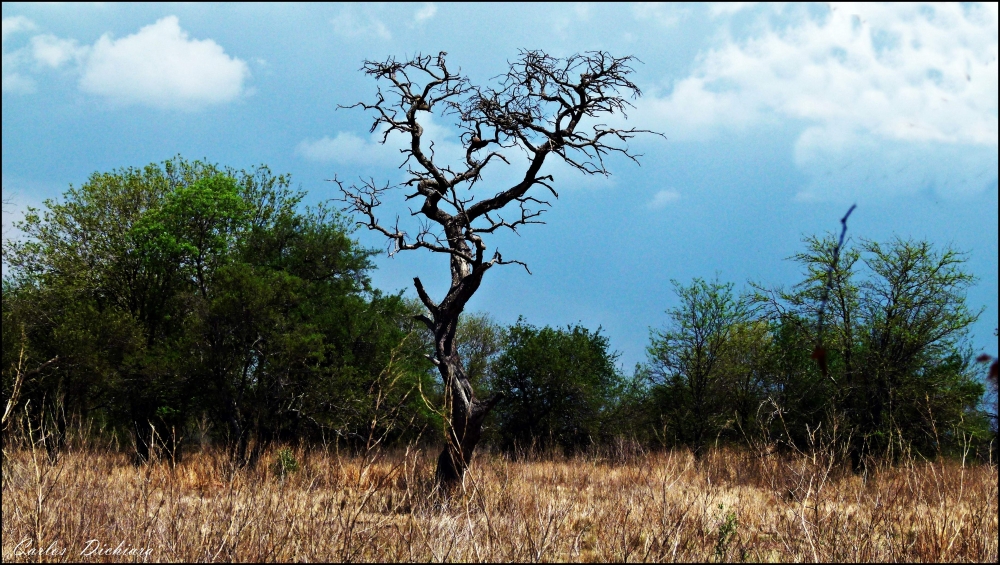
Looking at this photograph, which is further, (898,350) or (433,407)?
(898,350)

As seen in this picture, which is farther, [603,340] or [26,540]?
[603,340]

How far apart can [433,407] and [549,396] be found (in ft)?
51.7

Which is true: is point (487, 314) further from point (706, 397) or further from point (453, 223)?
point (453, 223)

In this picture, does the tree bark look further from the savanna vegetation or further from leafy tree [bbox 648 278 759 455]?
leafy tree [bbox 648 278 759 455]

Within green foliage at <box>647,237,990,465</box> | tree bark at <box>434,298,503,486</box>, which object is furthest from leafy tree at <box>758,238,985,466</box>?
Result: tree bark at <box>434,298,503,486</box>

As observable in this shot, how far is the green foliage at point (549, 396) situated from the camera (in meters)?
20.9

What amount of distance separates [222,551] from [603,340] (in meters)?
20.7

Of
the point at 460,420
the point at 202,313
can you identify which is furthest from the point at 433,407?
the point at 202,313

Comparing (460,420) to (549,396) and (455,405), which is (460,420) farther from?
(549,396)

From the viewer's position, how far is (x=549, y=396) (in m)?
21.2

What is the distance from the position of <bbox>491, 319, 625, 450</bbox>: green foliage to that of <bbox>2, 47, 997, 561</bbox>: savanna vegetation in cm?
8

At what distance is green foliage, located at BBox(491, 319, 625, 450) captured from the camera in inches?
822

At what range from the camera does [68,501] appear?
6.38 metres

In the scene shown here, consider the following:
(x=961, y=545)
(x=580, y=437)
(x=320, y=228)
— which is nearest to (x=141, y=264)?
(x=320, y=228)
